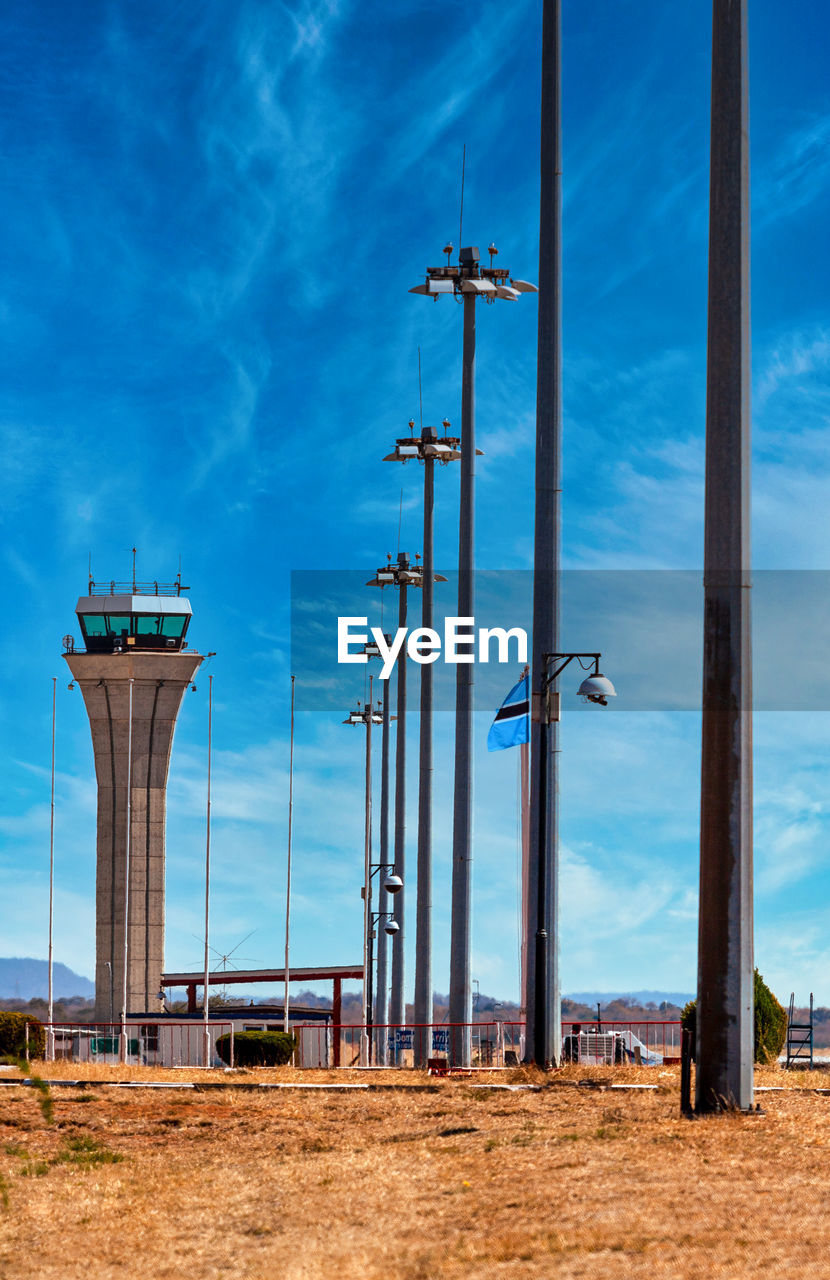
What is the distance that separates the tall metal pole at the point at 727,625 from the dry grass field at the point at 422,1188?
104cm

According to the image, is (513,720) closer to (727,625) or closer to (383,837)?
(727,625)

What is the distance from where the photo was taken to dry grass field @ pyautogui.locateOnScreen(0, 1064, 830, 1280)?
11.0m

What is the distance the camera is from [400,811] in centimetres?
5394

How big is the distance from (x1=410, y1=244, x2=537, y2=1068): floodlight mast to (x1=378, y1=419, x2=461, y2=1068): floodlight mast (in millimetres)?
2308

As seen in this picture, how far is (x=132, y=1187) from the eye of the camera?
1625 centimetres

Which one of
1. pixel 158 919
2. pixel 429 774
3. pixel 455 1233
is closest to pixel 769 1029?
pixel 429 774

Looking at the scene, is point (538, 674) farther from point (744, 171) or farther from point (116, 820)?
point (116, 820)

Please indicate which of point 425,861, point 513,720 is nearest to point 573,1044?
point 513,720

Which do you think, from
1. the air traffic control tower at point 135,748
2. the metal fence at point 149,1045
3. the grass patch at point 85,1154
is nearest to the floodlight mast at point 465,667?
the grass patch at point 85,1154

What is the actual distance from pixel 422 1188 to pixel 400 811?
130ft

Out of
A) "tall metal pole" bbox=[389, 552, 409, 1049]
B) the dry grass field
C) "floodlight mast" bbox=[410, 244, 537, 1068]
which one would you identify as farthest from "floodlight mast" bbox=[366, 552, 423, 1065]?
the dry grass field

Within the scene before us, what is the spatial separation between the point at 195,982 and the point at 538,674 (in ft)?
220

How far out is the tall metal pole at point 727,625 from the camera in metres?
17.5

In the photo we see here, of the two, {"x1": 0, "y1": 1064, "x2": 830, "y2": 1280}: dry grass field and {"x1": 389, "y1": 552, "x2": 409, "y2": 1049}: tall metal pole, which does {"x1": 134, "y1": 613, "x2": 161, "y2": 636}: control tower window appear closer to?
{"x1": 389, "y1": 552, "x2": 409, "y2": 1049}: tall metal pole
